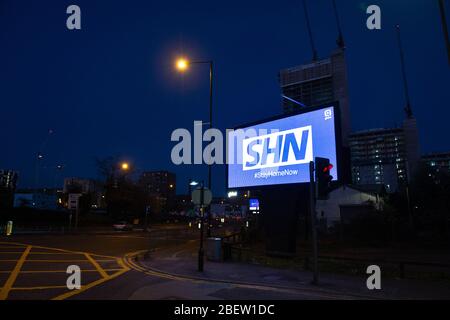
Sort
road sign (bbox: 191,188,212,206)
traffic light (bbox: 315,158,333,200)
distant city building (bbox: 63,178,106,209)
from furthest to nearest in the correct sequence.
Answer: distant city building (bbox: 63,178,106,209), road sign (bbox: 191,188,212,206), traffic light (bbox: 315,158,333,200)

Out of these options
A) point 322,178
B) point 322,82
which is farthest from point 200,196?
point 322,82

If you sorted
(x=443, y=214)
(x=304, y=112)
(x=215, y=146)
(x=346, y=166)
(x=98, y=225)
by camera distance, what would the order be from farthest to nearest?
1. (x=98, y=225)
2. (x=443, y=214)
3. (x=215, y=146)
4. (x=304, y=112)
5. (x=346, y=166)

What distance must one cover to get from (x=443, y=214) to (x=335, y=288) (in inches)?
951

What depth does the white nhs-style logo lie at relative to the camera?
16.3 metres

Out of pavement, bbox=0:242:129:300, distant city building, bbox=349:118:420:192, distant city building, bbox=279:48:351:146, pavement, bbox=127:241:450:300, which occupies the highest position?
distant city building, bbox=279:48:351:146

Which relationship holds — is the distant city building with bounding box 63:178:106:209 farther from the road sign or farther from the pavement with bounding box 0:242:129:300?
the road sign

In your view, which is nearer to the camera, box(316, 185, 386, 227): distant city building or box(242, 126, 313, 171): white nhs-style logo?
box(242, 126, 313, 171): white nhs-style logo

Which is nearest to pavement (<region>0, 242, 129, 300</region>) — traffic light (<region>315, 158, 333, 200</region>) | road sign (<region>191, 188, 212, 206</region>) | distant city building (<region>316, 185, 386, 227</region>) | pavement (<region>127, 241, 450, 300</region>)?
pavement (<region>127, 241, 450, 300</region>)

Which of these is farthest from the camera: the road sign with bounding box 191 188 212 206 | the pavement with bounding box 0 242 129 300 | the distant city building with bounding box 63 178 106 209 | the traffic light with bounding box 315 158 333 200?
the distant city building with bounding box 63 178 106 209

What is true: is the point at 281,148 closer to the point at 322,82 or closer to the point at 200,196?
the point at 200,196

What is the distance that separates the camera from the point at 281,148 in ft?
56.3
